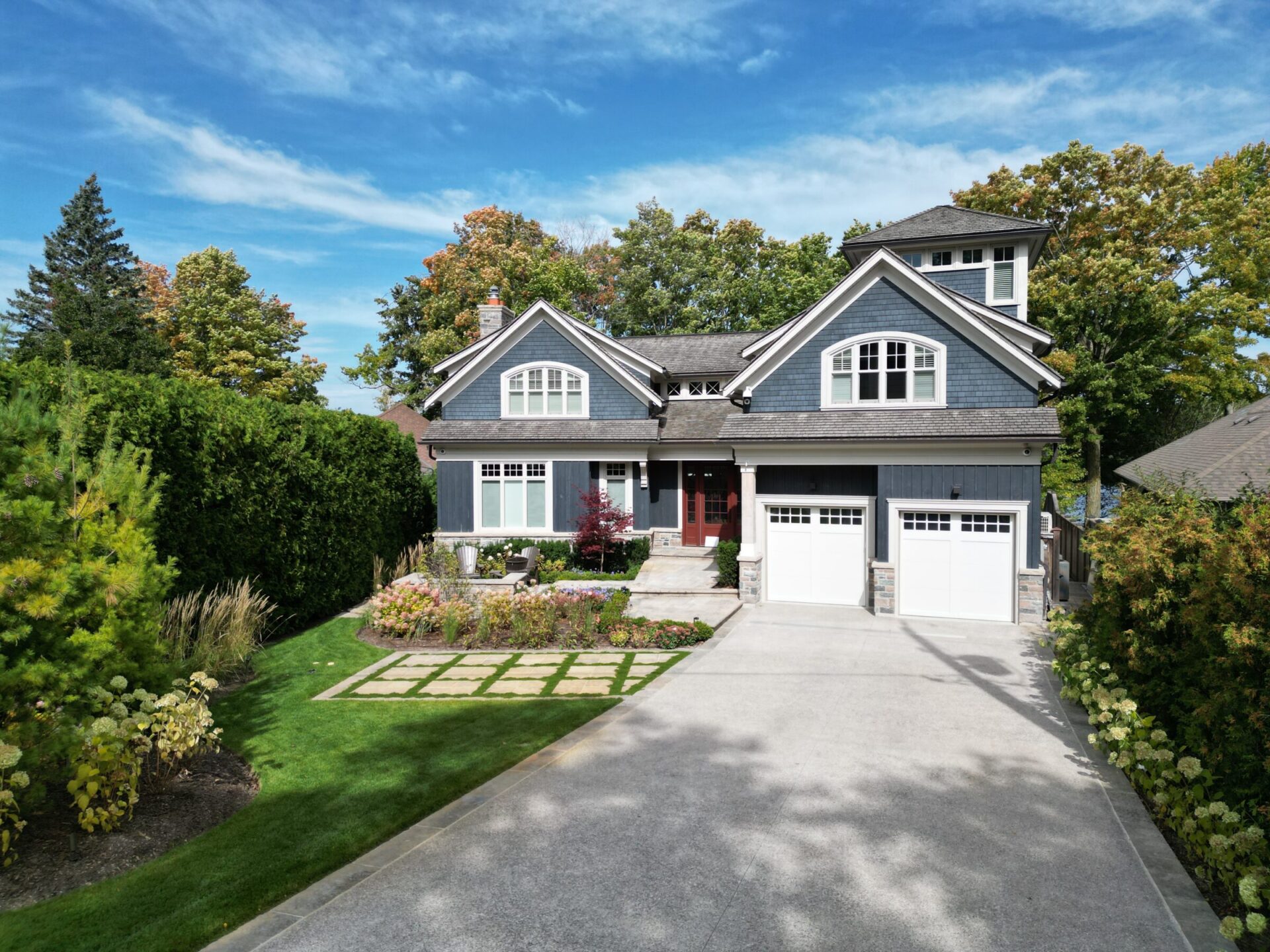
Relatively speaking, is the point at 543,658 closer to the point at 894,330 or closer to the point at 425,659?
the point at 425,659

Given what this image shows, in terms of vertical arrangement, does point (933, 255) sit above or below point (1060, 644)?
above

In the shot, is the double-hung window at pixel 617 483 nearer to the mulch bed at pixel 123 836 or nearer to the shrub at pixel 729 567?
the shrub at pixel 729 567

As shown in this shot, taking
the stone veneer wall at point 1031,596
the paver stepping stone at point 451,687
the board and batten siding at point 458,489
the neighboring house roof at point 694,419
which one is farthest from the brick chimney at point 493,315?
the stone veneer wall at point 1031,596

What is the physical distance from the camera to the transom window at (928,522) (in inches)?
614

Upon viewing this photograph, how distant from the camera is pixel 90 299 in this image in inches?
1276

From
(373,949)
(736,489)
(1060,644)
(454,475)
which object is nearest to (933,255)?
(736,489)

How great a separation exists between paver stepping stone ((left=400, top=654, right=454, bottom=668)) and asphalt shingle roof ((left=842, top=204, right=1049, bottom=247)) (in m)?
16.0

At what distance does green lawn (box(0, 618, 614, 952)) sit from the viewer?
4.86 metres

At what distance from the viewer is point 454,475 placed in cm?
2216

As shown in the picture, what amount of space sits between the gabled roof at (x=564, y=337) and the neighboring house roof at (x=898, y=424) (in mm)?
5677

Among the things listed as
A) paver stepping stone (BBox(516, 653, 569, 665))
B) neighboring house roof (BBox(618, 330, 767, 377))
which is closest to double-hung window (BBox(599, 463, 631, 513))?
neighboring house roof (BBox(618, 330, 767, 377))

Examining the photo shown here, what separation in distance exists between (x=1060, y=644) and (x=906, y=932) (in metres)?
8.00

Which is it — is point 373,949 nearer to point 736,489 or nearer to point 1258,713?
point 1258,713

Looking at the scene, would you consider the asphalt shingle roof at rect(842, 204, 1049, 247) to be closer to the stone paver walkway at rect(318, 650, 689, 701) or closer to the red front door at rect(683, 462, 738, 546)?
the red front door at rect(683, 462, 738, 546)
